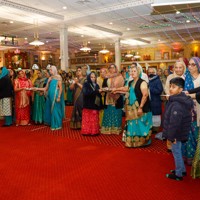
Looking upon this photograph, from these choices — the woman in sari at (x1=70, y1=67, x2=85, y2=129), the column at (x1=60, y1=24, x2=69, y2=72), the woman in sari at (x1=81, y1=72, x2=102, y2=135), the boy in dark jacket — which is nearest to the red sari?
the woman in sari at (x1=70, y1=67, x2=85, y2=129)

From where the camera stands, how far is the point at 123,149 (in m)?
4.32

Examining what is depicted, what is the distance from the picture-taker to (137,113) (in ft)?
13.9

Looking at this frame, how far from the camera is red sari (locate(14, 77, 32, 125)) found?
6.60m

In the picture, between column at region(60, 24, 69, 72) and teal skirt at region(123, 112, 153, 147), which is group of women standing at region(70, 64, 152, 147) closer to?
teal skirt at region(123, 112, 153, 147)

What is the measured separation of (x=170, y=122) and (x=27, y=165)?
2.08 meters

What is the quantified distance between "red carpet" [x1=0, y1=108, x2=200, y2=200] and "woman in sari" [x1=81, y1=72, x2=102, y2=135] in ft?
0.86

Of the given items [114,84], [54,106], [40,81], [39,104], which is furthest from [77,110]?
[40,81]

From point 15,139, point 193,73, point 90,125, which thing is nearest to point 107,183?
point 193,73

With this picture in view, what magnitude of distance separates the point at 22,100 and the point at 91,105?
228 cm

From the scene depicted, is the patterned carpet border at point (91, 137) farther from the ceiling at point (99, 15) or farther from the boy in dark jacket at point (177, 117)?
the ceiling at point (99, 15)

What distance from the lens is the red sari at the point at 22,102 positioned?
21.7 ft

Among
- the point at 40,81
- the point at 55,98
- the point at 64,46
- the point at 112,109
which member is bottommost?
the point at 112,109

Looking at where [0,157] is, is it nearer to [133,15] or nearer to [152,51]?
[133,15]

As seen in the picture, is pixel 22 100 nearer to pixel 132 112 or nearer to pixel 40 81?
pixel 40 81
